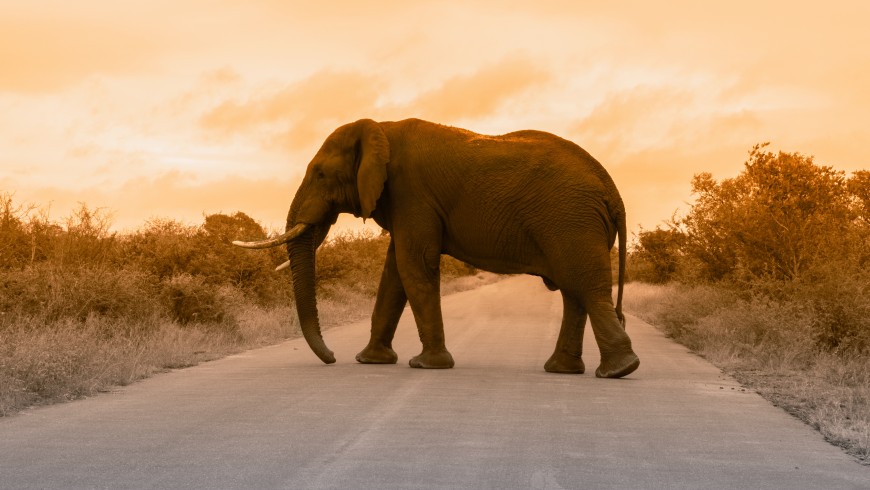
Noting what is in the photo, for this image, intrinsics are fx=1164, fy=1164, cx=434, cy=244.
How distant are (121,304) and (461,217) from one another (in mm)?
6124

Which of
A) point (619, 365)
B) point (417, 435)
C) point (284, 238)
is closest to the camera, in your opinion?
point (417, 435)

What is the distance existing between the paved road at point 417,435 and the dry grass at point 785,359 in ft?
1.11

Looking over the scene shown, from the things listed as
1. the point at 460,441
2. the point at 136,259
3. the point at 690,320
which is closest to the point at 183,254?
the point at 136,259

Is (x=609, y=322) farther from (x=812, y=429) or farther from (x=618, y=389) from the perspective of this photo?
(x=812, y=429)

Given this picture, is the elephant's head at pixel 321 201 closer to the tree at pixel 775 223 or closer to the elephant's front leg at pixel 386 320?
the elephant's front leg at pixel 386 320

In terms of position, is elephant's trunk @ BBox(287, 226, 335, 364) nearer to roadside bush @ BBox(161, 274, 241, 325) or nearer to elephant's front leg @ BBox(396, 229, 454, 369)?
elephant's front leg @ BBox(396, 229, 454, 369)

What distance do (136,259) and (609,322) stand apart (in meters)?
11.6

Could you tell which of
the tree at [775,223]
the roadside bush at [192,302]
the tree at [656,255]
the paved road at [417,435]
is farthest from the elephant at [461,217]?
the tree at [656,255]

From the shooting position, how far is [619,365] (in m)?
14.1

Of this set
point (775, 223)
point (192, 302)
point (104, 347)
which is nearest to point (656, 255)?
point (775, 223)

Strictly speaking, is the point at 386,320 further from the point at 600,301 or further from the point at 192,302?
the point at 192,302

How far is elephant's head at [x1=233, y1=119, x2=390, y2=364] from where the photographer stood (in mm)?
15766

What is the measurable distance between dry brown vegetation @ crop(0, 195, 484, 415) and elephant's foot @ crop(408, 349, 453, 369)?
10.2 feet

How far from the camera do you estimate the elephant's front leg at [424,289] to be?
15.1 m
